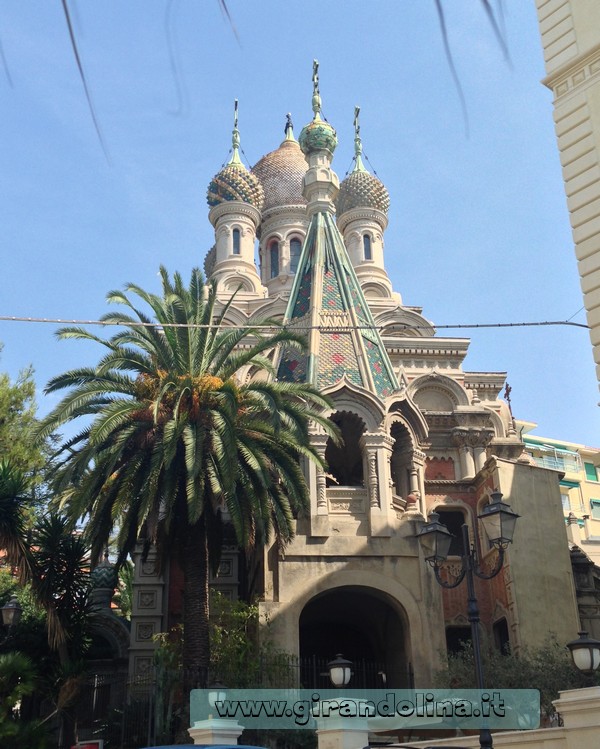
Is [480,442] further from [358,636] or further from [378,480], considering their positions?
[378,480]

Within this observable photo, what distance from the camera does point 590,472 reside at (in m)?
Result: 52.9

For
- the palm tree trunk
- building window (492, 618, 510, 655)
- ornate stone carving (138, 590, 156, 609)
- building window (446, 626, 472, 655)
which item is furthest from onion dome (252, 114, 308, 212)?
the palm tree trunk

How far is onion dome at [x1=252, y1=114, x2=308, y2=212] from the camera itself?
45.5 meters

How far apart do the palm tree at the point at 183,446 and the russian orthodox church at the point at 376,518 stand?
5.73 ft

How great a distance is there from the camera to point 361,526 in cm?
1984

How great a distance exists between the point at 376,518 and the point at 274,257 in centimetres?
2657

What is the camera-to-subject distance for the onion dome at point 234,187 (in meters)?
42.2

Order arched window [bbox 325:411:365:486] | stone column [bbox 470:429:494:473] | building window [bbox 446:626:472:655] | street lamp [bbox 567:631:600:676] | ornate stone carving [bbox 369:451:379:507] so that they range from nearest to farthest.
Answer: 1. street lamp [bbox 567:631:600:676]
2. ornate stone carving [bbox 369:451:379:507]
3. building window [bbox 446:626:472:655]
4. arched window [bbox 325:411:365:486]
5. stone column [bbox 470:429:494:473]

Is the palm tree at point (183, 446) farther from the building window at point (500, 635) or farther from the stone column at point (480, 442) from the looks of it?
the stone column at point (480, 442)

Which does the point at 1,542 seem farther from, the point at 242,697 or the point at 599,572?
the point at 599,572

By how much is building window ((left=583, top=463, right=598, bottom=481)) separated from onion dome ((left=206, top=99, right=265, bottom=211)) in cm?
2435

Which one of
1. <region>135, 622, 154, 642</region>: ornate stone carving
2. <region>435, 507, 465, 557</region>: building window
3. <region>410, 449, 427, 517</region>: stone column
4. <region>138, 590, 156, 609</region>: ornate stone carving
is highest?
<region>410, 449, 427, 517</region>: stone column

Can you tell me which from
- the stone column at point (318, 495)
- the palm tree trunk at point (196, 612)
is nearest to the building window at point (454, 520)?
the stone column at point (318, 495)

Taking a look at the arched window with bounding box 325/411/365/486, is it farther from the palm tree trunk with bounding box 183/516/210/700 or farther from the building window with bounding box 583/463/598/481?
the building window with bounding box 583/463/598/481
